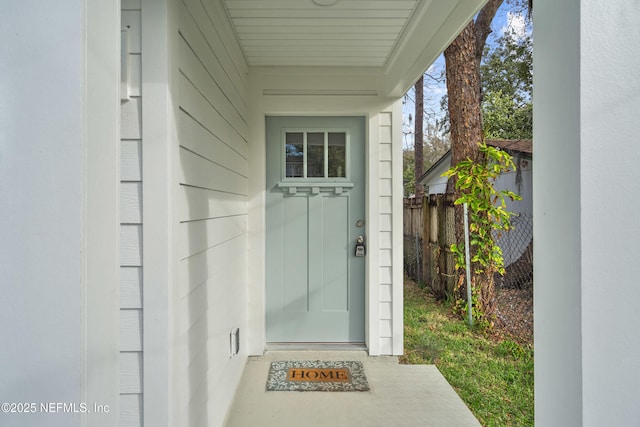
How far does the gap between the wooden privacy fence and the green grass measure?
0.47m

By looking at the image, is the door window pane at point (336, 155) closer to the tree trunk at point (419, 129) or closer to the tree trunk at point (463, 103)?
the tree trunk at point (463, 103)

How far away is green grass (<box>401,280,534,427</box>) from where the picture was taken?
2.70 meters

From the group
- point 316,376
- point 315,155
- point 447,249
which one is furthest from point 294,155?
point 447,249

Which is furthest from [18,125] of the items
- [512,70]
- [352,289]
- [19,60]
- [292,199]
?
[512,70]

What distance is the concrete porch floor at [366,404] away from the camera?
2.20 m

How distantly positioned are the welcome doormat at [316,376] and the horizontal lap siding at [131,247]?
4.65ft

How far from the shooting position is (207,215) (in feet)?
5.99

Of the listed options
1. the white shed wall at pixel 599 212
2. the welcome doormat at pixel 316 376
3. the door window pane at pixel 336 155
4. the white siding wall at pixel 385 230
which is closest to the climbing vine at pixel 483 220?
the white siding wall at pixel 385 230

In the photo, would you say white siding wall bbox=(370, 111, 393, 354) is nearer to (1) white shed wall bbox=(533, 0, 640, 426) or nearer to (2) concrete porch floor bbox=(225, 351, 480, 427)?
(2) concrete porch floor bbox=(225, 351, 480, 427)

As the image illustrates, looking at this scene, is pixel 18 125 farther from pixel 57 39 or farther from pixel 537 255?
pixel 537 255

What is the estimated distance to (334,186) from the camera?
3225 millimetres

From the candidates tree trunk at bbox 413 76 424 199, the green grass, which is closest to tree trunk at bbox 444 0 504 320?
the green grass

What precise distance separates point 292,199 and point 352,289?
3.12 ft

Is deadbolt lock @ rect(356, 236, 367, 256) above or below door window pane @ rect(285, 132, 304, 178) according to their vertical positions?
below
